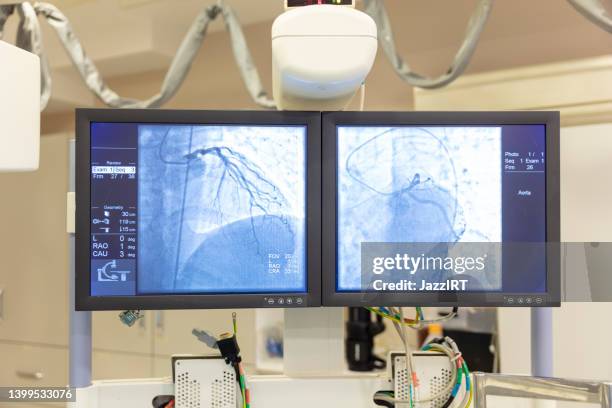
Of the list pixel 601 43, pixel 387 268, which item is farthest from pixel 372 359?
pixel 601 43

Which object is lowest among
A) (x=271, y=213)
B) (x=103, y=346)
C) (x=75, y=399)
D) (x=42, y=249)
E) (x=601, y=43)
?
(x=103, y=346)

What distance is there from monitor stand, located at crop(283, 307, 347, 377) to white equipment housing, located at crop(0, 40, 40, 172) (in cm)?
57

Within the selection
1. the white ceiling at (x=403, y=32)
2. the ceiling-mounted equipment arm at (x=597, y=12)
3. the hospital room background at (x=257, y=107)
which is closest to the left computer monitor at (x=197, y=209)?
the hospital room background at (x=257, y=107)

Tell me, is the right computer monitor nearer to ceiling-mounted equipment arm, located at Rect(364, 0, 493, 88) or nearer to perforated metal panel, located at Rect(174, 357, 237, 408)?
perforated metal panel, located at Rect(174, 357, 237, 408)

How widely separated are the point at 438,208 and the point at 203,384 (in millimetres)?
572

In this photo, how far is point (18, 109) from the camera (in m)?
0.92

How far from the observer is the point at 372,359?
2258 millimetres

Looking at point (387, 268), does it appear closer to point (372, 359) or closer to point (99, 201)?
point (99, 201)

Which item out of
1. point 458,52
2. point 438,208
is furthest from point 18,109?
point 458,52

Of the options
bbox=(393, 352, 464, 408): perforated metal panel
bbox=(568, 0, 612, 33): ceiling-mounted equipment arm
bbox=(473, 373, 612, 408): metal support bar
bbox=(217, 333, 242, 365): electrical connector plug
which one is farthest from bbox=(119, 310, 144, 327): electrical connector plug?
bbox=(568, 0, 612, 33): ceiling-mounted equipment arm

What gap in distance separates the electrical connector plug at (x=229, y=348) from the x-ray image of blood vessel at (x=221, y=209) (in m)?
0.11

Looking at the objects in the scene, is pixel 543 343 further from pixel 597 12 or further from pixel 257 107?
pixel 257 107

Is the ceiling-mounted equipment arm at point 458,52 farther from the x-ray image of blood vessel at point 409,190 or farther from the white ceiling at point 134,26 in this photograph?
the white ceiling at point 134,26

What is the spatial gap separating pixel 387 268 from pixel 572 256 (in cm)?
35
